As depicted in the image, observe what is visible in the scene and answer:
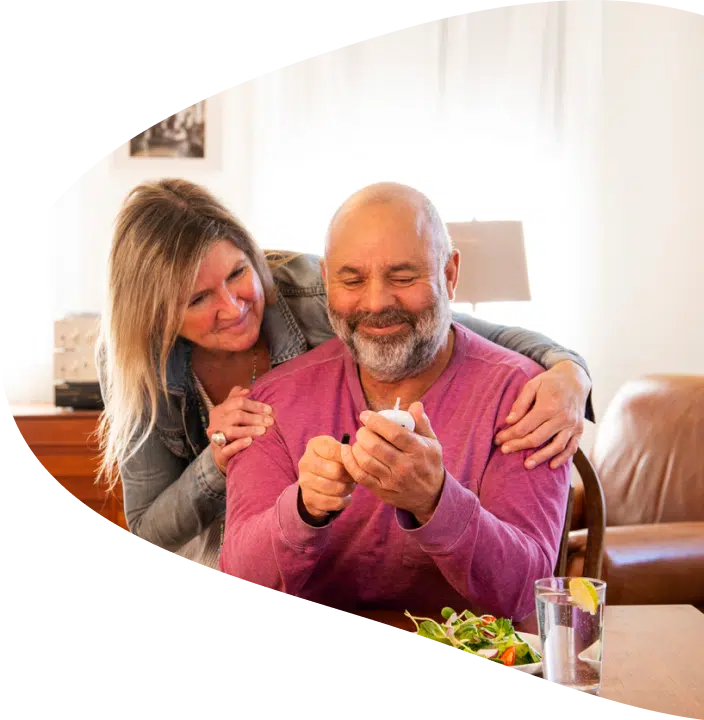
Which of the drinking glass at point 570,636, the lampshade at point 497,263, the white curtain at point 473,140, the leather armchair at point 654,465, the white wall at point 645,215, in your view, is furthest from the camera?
the white wall at point 645,215

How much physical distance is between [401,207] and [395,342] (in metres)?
0.12

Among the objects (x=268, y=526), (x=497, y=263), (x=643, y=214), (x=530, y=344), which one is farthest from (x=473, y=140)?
(x=268, y=526)

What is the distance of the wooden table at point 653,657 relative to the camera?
0.58 meters

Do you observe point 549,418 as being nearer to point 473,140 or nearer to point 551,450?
point 551,450

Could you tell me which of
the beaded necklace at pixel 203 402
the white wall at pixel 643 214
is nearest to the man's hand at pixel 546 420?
the beaded necklace at pixel 203 402

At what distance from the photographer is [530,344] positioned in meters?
1.00

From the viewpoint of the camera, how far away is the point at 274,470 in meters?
0.86

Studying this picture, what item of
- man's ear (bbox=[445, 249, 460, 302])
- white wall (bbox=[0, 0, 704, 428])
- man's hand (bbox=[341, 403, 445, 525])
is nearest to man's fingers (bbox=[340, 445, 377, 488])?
man's hand (bbox=[341, 403, 445, 525])

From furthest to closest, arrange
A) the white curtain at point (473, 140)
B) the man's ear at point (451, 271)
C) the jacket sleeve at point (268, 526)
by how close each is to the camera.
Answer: the white curtain at point (473, 140), the man's ear at point (451, 271), the jacket sleeve at point (268, 526)

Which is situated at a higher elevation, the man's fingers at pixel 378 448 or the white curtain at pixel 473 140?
the white curtain at pixel 473 140

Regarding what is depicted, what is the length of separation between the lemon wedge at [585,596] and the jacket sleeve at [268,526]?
182 millimetres

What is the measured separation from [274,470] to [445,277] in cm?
25

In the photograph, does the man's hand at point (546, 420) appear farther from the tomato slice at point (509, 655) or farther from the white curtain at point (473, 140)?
the white curtain at point (473, 140)

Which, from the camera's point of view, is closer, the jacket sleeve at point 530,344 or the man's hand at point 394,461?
the man's hand at point 394,461
